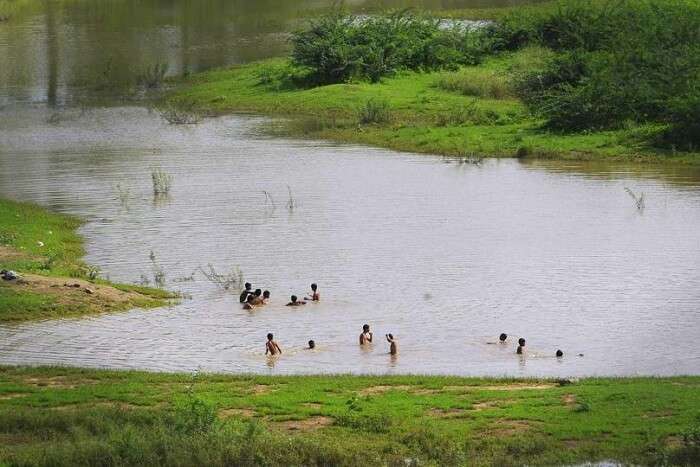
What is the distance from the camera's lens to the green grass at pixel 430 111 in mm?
37688

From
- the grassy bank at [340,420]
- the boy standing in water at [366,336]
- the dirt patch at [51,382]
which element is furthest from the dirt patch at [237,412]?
the boy standing in water at [366,336]

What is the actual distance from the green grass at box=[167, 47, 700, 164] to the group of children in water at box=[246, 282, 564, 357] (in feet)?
52.0

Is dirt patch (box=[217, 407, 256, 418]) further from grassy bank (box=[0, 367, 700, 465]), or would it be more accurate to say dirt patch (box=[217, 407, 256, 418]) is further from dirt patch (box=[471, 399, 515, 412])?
dirt patch (box=[471, 399, 515, 412])

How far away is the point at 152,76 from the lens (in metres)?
52.9

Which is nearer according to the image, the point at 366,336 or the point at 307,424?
the point at 307,424

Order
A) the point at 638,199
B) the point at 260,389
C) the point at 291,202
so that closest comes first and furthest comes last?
the point at 260,389
the point at 638,199
the point at 291,202

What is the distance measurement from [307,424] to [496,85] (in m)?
31.5

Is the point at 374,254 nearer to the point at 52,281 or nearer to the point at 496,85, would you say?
the point at 52,281

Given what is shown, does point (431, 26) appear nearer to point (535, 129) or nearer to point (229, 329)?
point (535, 129)

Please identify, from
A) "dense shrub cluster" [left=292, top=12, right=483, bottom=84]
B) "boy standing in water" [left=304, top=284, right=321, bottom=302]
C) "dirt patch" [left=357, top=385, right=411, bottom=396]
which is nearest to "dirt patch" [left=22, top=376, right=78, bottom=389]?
"dirt patch" [left=357, top=385, right=411, bottom=396]

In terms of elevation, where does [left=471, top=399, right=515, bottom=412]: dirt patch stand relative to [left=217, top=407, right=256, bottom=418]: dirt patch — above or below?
above

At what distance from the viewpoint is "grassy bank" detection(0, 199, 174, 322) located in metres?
21.9

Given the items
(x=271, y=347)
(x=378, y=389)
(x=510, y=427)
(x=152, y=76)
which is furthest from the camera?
(x=152, y=76)

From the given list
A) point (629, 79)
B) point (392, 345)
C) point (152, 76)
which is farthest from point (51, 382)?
point (152, 76)
